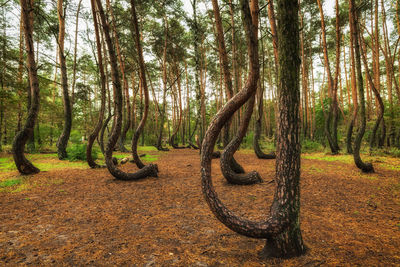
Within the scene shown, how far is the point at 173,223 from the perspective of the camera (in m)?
2.75

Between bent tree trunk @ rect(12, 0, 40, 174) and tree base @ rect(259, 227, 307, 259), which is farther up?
bent tree trunk @ rect(12, 0, 40, 174)

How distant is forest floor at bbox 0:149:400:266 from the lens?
188 centimetres

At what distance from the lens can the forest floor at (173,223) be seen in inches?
73.8

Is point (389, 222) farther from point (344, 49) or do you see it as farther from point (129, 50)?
point (344, 49)

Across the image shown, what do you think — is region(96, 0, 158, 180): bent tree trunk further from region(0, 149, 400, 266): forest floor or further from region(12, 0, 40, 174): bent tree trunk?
region(12, 0, 40, 174): bent tree trunk

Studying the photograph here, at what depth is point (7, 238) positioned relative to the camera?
2.23m

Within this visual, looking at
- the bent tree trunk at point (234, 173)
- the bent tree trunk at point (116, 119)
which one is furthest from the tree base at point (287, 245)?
the bent tree trunk at point (116, 119)

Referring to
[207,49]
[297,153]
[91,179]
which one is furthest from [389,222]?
[207,49]

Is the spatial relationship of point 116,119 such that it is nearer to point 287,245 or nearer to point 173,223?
point 173,223

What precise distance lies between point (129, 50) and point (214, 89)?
14380 millimetres

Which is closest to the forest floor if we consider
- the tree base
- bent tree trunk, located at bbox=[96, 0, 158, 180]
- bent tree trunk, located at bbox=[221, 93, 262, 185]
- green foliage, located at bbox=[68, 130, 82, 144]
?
the tree base

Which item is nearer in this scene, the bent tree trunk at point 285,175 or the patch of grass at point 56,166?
the bent tree trunk at point 285,175

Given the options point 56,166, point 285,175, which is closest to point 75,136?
point 56,166

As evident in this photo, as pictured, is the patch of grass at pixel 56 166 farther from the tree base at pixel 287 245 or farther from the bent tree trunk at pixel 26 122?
the tree base at pixel 287 245
